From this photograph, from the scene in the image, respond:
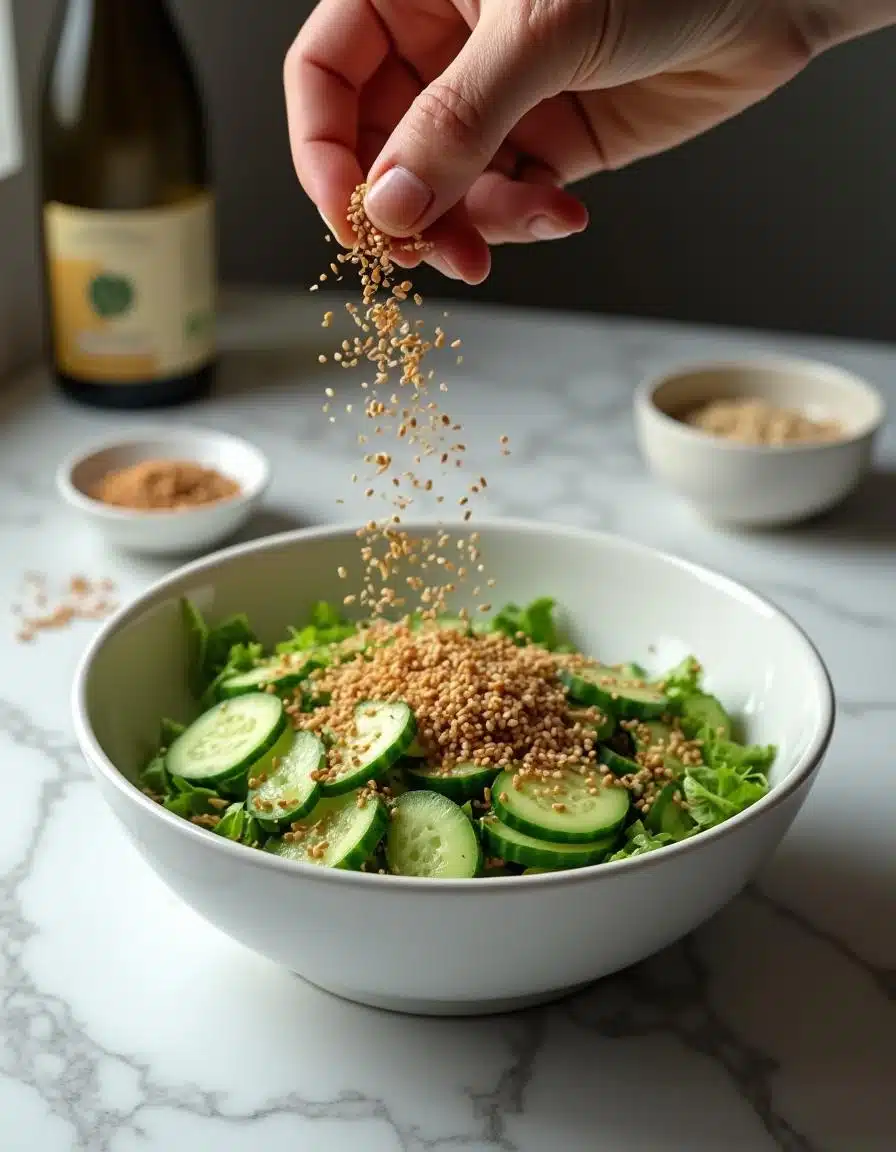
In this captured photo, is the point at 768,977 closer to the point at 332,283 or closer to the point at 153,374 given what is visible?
the point at 153,374

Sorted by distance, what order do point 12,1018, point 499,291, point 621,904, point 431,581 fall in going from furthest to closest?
1. point 499,291
2. point 431,581
3. point 12,1018
4. point 621,904

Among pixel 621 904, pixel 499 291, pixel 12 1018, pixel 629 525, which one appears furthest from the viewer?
pixel 499 291

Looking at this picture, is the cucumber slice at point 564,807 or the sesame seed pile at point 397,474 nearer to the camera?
the cucumber slice at point 564,807

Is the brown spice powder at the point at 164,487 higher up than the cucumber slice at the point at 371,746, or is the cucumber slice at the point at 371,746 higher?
the cucumber slice at the point at 371,746

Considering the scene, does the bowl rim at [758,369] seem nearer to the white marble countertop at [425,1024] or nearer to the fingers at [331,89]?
the white marble countertop at [425,1024]

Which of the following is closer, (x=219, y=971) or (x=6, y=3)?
(x=219, y=971)

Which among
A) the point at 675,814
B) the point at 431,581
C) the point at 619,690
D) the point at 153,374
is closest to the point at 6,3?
the point at 153,374

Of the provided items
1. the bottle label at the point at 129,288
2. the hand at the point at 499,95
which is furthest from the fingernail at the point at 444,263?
the bottle label at the point at 129,288
